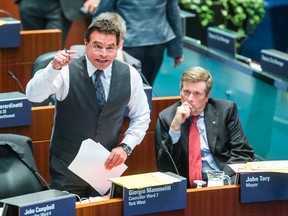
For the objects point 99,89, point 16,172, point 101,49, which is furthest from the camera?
point 99,89

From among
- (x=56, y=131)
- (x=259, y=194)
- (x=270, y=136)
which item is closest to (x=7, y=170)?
(x=56, y=131)

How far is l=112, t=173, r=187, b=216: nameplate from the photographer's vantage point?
3.05 m

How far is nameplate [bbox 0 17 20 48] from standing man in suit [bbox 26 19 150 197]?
1.48 meters

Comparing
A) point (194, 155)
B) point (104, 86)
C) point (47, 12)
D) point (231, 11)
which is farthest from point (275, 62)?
point (231, 11)

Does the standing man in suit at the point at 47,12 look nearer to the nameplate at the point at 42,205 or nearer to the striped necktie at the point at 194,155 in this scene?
the striped necktie at the point at 194,155

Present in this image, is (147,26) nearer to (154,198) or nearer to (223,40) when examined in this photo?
(223,40)

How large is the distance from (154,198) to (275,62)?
2091mm

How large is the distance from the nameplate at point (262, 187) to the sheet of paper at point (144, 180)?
11.5 inches

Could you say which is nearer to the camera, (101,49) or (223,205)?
(223,205)

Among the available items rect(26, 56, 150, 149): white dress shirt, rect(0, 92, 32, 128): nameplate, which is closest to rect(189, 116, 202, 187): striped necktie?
rect(26, 56, 150, 149): white dress shirt

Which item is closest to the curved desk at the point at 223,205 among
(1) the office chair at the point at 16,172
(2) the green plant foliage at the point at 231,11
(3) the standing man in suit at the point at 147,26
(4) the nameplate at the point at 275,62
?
(1) the office chair at the point at 16,172

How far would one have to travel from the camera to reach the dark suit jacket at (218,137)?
401 centimetres

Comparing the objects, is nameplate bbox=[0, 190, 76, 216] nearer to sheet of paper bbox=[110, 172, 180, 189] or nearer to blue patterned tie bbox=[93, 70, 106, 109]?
sheet of paper bbox=[110, 172, 180, 189]

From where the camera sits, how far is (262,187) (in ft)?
10.9
